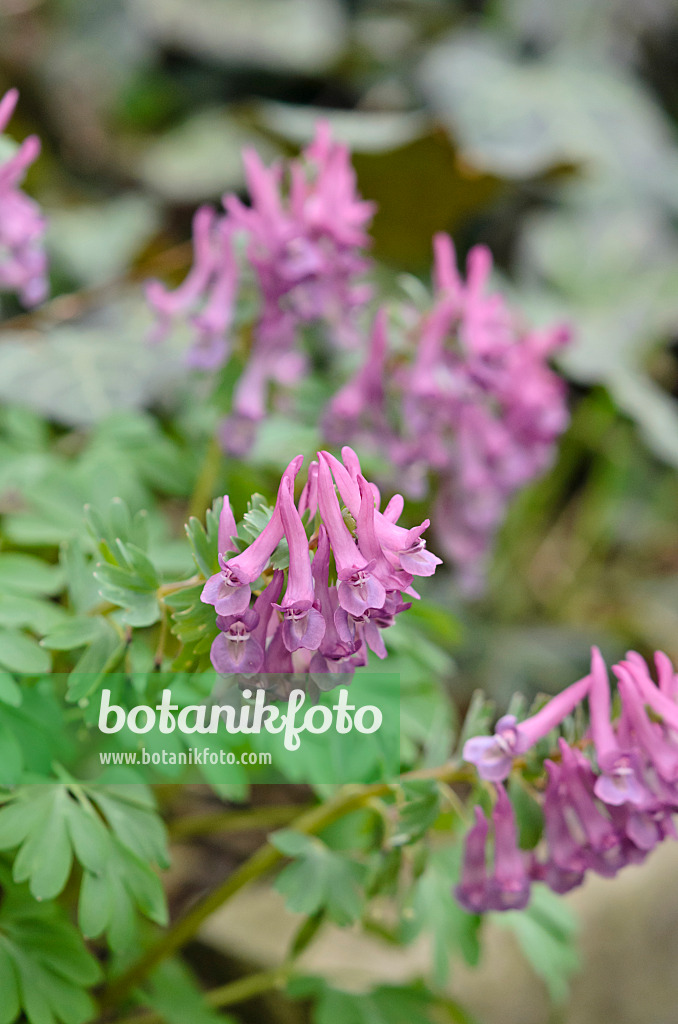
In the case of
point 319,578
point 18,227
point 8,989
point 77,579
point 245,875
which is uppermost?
point 18,227

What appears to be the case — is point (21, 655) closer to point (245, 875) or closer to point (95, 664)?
point (95, 664)

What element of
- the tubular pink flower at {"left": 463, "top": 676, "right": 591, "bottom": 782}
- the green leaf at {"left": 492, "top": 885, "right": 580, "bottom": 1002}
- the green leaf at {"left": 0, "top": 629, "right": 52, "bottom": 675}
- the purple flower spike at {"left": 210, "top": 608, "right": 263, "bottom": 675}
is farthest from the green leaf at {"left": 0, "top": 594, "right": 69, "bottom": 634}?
the green leaf at {"left": 492, "top": 885, "right": 580, "bottom": 1002}

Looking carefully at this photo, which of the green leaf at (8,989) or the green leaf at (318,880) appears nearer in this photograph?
the green leaf at (8,989)

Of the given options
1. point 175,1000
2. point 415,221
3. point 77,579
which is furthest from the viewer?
point 415,221

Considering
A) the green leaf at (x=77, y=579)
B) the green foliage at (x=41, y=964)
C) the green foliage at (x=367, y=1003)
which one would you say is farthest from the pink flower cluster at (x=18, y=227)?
the green foliage at (x=367, y=1003)

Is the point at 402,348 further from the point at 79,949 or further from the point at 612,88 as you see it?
the point at 612,88

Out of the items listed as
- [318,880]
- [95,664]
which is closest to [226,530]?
[95,664]

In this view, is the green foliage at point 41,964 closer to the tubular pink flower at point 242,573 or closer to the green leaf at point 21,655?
the green leaf at point 21,655
